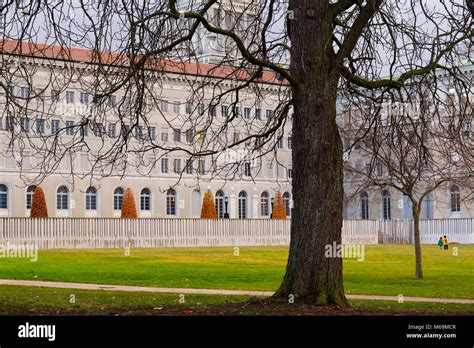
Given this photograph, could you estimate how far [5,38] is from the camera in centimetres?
1501

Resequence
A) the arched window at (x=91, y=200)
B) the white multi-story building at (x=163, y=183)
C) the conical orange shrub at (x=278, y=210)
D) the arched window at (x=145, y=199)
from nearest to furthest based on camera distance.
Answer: the white multi-story building at (x=163, y=183), the conical orange shrub at (x=278, y=210), the arched window at (x=91, y=200), the arched window at (x=145, y=199)

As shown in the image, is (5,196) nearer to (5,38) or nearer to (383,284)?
(383,284)

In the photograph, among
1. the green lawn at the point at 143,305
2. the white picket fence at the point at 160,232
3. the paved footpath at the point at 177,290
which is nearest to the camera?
the green lawn at the point at 143,305

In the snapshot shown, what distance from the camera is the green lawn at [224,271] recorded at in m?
25.0

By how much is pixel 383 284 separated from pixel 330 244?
11639mm

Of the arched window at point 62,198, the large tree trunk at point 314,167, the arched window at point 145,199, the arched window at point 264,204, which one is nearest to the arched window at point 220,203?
the arched window at point 264,204

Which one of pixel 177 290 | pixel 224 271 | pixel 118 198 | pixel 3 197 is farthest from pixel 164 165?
pixel 177 290

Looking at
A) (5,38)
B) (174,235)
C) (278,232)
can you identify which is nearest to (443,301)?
→ (5,38)

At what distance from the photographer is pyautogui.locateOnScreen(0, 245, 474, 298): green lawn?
2502cm

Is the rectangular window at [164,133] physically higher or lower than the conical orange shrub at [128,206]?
higher

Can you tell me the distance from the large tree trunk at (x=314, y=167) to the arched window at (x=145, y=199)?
6291 centimetres

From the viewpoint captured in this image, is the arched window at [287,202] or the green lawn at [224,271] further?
the arched window at [287,202]

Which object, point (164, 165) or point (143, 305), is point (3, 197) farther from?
point (143, 305)

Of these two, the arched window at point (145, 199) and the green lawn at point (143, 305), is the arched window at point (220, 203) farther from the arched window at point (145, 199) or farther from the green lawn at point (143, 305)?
the green lawn at point (143, 305)
